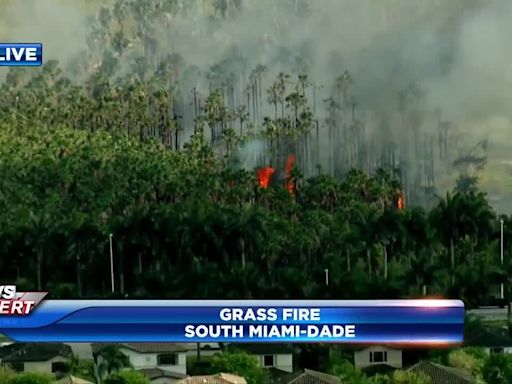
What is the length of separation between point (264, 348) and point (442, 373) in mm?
2139

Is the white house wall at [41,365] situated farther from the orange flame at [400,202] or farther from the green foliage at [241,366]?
the orange flame at [400,202]

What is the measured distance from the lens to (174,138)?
16188mm

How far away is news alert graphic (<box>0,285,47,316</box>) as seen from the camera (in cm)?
1149

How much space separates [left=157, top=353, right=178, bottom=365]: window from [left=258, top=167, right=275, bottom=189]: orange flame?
8.20 feet

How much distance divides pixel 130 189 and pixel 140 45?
2279mm

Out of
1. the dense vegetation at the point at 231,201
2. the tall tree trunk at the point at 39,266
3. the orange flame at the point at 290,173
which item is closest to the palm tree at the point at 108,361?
the dense vegetation at the point at 231,201

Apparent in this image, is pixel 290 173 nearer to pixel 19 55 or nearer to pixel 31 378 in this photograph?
pixel 31 378

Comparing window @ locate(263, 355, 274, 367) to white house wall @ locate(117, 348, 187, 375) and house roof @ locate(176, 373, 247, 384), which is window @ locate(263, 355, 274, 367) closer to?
house roof @ locate(176, 373, 247, 384)

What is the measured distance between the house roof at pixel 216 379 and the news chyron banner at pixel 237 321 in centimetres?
223

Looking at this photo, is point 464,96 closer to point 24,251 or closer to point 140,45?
point 140,45

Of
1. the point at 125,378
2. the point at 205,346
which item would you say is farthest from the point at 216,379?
the point at 125,378

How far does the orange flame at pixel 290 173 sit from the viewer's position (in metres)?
14.8

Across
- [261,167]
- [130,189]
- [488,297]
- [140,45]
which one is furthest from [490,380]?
[140,45]

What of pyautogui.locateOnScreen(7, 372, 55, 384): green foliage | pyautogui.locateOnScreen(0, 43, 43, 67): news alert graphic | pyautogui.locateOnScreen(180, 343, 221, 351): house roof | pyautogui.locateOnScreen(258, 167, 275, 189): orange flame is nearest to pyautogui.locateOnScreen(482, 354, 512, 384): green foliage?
pyautogui.locateOnScreen(180, 343, 221, 351): house roof
